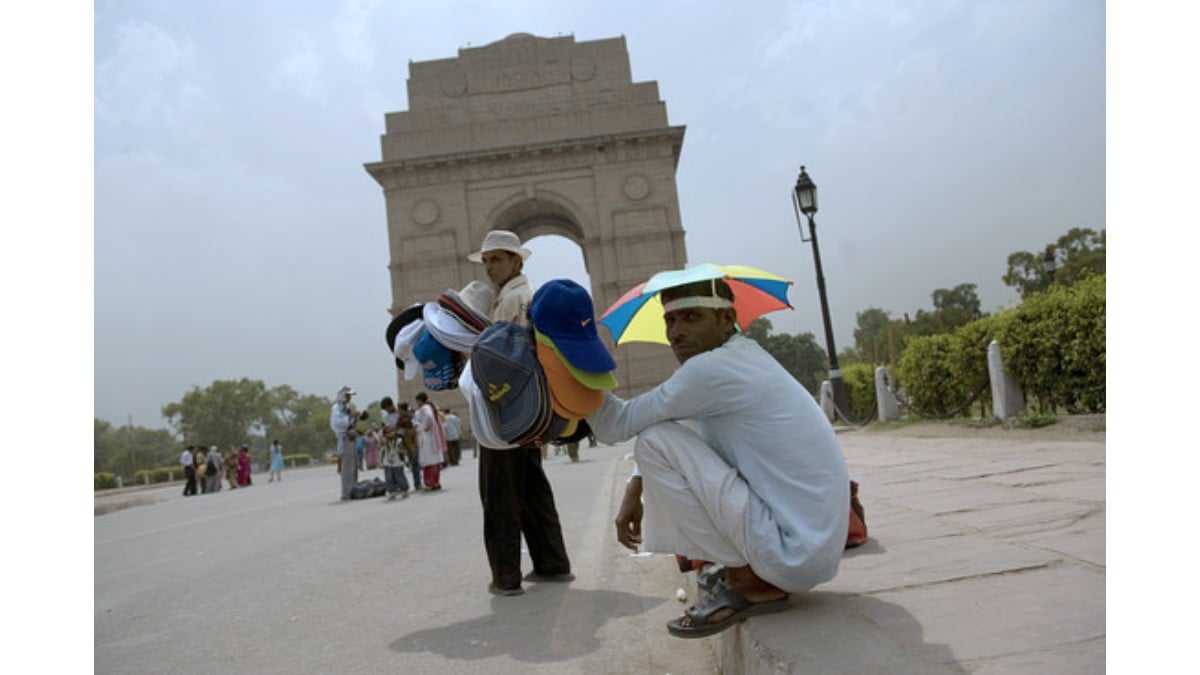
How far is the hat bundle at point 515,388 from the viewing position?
2576mm

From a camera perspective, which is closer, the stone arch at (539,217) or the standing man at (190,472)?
the standing man at (190,472)

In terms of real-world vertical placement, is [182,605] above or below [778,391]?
below

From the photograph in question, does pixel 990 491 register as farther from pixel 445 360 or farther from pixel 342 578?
pixel 342 578

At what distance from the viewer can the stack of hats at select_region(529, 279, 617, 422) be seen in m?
2.55

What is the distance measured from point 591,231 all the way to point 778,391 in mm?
29418

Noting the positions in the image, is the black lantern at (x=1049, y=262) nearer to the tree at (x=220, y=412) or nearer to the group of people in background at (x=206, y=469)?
the group of people in background at (x=206, y=469)

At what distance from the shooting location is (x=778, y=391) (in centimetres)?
238

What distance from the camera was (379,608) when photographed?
3764 millimetres

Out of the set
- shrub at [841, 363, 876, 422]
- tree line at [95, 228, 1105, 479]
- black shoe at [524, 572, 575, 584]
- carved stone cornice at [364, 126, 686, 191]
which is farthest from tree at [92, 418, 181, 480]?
black shoe at [524, 572, 575, 584]

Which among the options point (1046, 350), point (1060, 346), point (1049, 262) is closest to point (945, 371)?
point (1046, 350)

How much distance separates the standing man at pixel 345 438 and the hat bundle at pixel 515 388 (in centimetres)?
888

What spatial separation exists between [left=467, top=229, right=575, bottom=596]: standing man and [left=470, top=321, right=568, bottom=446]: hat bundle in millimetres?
648

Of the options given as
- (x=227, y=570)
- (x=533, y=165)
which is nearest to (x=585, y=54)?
(x=533, y=165)

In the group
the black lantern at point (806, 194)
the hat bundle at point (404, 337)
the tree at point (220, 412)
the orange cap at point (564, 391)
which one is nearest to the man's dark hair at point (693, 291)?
the orange cap at point (564, 391)
